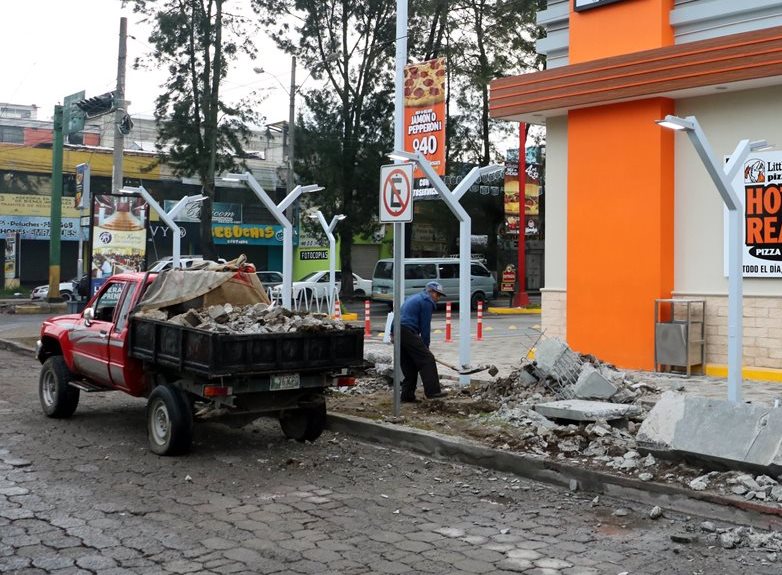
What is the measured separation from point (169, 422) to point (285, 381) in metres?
1.18

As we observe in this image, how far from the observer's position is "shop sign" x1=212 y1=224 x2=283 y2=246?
1777 inches

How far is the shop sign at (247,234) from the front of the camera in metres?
45.1

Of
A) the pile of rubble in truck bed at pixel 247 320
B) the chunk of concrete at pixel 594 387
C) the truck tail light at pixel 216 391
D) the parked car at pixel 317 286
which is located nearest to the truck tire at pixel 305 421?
the pile of rubble in truck bed at pixel 247 320

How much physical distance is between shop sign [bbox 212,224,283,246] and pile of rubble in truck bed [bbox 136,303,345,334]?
36273 millimetres

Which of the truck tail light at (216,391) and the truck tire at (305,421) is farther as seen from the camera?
the truck tire at (305,421)

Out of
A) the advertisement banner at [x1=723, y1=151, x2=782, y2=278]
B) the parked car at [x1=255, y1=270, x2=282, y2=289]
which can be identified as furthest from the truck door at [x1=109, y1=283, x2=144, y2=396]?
the parked car at [x1=255, y1=270, x2=282, y2=289]

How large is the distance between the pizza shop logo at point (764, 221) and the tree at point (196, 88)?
26.0 metres

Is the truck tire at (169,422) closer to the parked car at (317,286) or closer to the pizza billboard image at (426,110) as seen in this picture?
the pizza billboard image at (426,110)

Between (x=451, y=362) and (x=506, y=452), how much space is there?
286 inches

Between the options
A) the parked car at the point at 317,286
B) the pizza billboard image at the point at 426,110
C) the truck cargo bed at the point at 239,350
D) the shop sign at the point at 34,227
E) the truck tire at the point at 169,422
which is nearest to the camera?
the truck cargo bed at the point at 239,350

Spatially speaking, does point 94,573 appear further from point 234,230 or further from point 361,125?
point 234,230

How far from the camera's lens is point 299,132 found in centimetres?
3728

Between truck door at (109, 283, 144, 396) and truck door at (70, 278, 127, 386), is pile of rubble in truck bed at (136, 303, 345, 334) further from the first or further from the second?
truck door at (70, 278, 127, 386)

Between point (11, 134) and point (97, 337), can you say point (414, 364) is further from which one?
point (11, 134)
